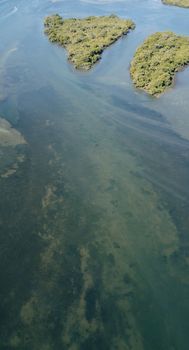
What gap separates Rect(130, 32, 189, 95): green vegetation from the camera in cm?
2822

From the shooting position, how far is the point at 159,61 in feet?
103

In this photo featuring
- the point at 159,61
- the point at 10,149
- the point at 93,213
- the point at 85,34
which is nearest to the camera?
the point at 93,213

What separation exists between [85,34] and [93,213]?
25514 millimetres

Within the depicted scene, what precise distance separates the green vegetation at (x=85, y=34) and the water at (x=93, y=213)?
7.05 feet

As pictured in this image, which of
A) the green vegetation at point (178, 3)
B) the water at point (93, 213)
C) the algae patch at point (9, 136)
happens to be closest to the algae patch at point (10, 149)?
the algae patch at point (9, 136)

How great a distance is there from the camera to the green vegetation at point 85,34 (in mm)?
33156

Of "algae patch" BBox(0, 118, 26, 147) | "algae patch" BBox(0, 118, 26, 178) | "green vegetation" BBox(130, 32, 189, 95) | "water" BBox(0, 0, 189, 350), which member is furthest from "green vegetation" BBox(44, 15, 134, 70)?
"algae patch" BBox(0, 118, 26, 178)

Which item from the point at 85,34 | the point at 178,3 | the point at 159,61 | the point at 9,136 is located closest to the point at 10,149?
the point at 9,136

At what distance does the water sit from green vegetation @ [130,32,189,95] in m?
0.86

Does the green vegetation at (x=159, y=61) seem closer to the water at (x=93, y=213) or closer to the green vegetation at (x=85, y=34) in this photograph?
the water at (x=93, y=213)

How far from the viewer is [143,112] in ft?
82.4

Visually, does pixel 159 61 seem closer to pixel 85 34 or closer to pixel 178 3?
pixel 85 34

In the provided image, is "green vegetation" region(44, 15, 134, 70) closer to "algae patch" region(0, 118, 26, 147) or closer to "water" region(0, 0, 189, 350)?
"water" region(0, 0, 189, 350)

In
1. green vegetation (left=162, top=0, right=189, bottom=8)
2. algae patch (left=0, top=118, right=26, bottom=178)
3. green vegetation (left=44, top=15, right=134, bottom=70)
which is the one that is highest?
green vegetation (left=162, top=0, right=189, bottom=8)
